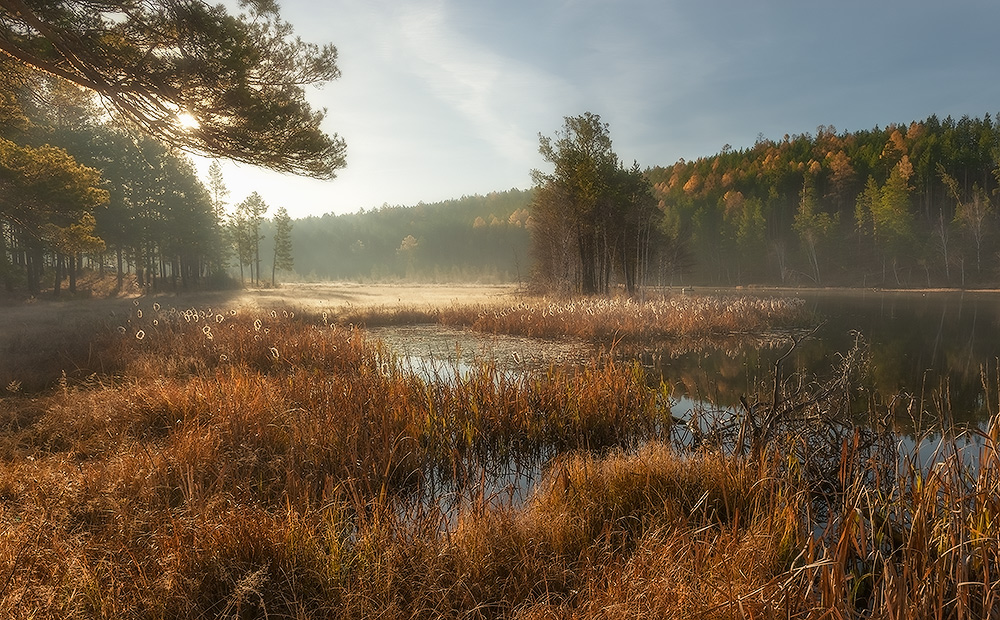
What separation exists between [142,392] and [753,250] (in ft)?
236

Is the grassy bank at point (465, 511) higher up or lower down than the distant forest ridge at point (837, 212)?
lower down

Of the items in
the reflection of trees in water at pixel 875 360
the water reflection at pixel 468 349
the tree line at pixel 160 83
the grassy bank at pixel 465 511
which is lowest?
the reflection of trees in water at pixel 875 360

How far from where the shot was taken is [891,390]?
8141 mm

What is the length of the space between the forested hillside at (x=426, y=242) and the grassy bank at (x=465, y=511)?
77.4m

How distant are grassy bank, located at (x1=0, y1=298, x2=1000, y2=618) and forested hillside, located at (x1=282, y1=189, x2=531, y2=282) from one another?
77356 mm

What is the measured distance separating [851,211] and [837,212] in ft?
22.2

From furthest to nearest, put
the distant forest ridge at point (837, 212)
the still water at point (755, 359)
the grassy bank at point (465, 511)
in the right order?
the distant forest ridge at point (837, 212) → the still water at point (755, 359) → the grassy bank at point (465, 511)

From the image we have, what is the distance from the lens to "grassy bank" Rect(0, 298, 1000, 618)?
2.36 meters

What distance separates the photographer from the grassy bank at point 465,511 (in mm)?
2361

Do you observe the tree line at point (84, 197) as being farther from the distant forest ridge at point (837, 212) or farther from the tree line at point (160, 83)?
the distant forest ridge at point (837, 212)

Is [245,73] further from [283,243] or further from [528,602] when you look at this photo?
[283,243]

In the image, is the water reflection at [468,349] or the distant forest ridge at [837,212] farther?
the distant forest ridge at [837,212]

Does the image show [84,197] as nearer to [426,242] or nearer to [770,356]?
[770,356]

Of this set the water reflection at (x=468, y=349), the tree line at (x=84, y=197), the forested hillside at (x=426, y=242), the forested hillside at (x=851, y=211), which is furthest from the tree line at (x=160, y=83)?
the forested hillside at (x=426, y=242)
